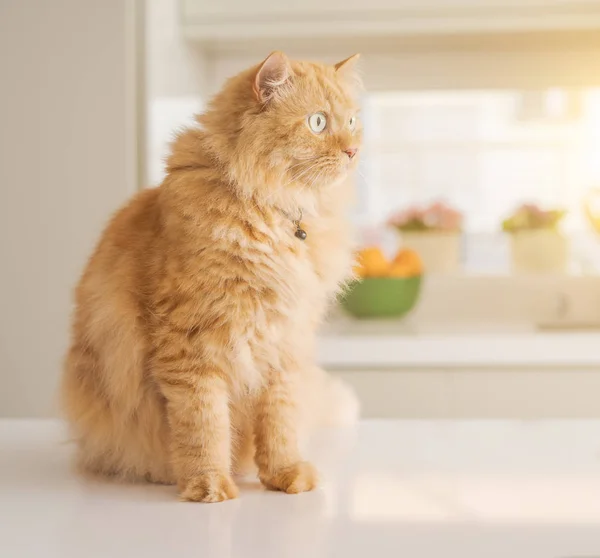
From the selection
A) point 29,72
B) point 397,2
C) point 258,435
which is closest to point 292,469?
point 258,435

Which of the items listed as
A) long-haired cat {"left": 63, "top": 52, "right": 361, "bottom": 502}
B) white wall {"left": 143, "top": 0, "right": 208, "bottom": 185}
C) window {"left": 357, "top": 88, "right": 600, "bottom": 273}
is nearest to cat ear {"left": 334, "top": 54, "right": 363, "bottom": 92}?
long-haired cat {"left": 63, "top": 52, "right": 361, "bottom": 502}

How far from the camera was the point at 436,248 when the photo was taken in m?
2.89

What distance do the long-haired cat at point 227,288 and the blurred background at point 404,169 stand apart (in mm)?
859

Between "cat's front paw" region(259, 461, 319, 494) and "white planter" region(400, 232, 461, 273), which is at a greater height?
"white planter" region(400, 232, 461, 273)

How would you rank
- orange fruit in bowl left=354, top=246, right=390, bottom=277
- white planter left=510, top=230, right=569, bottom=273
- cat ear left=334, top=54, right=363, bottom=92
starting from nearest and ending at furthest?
cat ear left=334, top=54, right=363, bottom=92
orange fruit in bowl left=354, top=246, right=390, bottom=277
white planter left=510, top=230, right=569, bottom=273

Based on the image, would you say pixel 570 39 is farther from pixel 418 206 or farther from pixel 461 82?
pixel 418 206

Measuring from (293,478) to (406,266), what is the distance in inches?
64.3

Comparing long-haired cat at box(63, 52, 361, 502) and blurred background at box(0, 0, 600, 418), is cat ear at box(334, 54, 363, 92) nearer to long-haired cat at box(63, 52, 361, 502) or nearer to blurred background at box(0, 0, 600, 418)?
long-haired cat at box(63, 52, 361, 502)

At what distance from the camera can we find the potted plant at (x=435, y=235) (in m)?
2.89

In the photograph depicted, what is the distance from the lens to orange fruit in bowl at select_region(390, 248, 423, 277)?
2492mm

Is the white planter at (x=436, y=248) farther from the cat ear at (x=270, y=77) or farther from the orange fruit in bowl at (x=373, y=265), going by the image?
the cat ear at (x=270, y=77)

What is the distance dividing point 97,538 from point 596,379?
5.52ft

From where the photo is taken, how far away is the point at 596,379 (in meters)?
2.11

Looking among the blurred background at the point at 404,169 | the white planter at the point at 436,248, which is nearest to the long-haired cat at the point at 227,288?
the blurred background at the point at 404,169
